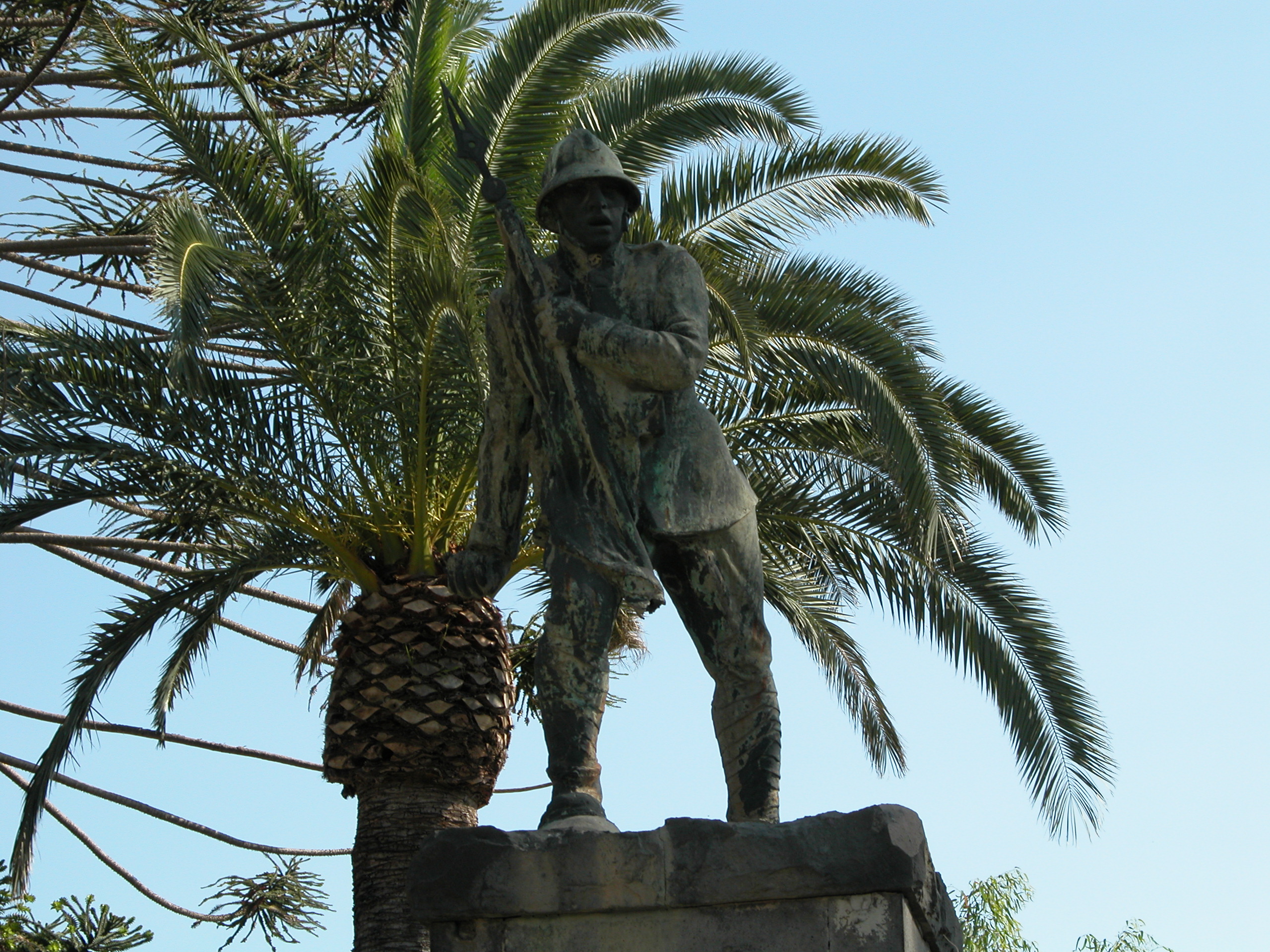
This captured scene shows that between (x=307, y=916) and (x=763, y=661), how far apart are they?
8166 mm

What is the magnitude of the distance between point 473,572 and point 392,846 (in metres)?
4.79

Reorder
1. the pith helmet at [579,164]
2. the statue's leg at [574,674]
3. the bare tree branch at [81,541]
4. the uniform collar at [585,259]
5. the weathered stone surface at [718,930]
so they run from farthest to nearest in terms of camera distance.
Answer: the bare tree branch at [81,541]
the uniform collar at [585,259]
the pith helmet at [579,164]
the statue's leg at [574,674]
the weathered stone surface at [718,930]

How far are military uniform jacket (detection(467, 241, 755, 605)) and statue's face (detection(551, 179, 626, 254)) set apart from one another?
0.05 metres

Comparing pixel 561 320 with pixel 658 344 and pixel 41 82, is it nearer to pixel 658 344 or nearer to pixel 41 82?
pixel 658 344

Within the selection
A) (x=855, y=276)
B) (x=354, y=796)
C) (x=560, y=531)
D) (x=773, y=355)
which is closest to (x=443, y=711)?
(x=354, y=796)

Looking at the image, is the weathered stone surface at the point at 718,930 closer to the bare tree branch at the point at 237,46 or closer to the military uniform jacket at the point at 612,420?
the military uniform jacket at the point at 612,420

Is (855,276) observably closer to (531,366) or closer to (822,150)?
(822,150)

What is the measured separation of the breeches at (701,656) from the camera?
16.4ft

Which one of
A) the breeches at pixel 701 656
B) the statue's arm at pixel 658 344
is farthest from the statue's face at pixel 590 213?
the breeches at pixel 701 656

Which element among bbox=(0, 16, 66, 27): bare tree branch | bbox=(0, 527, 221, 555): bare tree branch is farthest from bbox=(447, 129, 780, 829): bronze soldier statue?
bbox=(0, 16, 66, 27): bare tree branch

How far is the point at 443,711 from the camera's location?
33.2 feet

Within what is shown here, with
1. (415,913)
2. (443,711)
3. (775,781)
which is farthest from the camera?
(443,711)

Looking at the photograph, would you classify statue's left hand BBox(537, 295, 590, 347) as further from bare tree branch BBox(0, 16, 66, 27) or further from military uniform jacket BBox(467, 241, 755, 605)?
bare tree branch BBox(0, 16, 66, 27)

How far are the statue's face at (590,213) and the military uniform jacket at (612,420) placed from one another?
5cm
